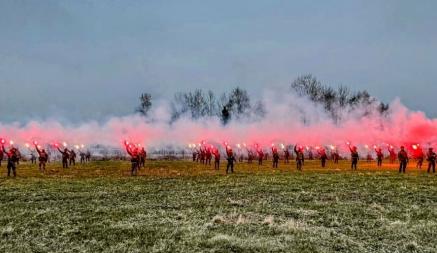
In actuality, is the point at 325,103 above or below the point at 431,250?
above

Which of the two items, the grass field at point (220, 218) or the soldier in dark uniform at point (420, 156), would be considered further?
the soldier in dark uniform at point (420, 156)

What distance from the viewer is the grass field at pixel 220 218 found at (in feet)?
58.6

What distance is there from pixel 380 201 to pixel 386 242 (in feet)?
32.8

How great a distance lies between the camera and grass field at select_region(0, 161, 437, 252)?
17.9m

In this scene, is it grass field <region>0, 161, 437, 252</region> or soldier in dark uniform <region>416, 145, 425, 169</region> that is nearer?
grass field <region>0, 161, 437, 252</region>

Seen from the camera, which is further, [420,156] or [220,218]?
[420,156]

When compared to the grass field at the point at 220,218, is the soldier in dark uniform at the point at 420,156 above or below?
above

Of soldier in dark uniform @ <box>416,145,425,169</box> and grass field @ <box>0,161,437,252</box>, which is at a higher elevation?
soldier in dark uniform @ <box>416,145,425,169</box>

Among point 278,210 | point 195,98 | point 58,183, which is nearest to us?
point 278,210

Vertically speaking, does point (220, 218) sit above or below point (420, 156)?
below

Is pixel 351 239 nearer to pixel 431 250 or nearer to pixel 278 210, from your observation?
pixel 431 250

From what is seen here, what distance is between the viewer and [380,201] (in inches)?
1100

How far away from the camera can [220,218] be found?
72.1 feet

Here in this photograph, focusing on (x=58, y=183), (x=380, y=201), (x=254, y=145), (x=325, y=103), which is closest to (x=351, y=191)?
(x=380, y=201)
